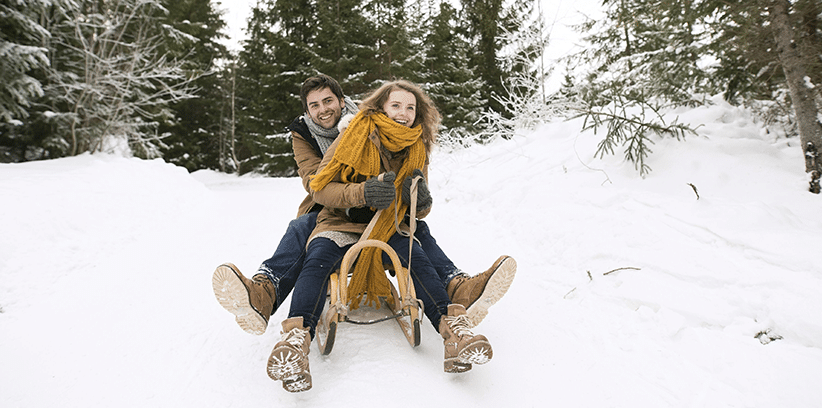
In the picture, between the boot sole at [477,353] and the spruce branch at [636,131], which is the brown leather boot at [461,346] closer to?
the boot sole at [477,353]

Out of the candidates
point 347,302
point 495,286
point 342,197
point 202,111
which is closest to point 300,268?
point 347,302

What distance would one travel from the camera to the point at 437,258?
92.9 inches

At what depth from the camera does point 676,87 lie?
4.38m

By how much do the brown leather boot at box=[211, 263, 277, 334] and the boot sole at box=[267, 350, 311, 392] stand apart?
1.12 ft

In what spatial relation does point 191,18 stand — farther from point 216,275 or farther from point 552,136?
point 216,275

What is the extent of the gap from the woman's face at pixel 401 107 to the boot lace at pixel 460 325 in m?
1.12

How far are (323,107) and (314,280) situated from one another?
1.34 metres

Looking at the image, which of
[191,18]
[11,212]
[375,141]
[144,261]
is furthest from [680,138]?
[191,18]

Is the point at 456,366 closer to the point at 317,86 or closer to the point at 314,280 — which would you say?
the point at 314,280

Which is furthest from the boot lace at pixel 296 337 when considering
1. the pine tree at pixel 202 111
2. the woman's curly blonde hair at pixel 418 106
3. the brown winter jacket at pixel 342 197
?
the pine tree at pixel 202 111

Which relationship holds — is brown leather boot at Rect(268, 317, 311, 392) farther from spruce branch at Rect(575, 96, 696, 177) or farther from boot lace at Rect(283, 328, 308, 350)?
spruce branch at Rect(575, 96, 696, 177)

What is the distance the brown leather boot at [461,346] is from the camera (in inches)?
67.9

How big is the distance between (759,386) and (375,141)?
81.7 inches

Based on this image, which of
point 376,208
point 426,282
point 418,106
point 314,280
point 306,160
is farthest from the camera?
point 306,160
